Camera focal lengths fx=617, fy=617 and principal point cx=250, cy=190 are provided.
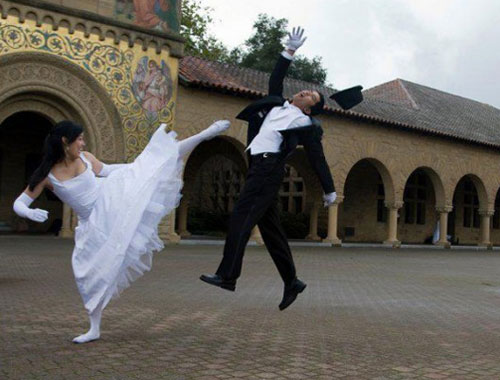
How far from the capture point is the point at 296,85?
26.2 m

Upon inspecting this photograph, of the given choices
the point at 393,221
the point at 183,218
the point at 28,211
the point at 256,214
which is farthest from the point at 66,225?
the point at 256,214

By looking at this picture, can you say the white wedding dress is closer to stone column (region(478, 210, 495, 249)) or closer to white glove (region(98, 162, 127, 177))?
white glove (region(98, 162, 127, 177))

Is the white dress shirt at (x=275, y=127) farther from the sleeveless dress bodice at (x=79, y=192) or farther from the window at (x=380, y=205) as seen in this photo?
the window at (x=380, y=205)

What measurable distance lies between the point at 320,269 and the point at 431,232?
70.7ft

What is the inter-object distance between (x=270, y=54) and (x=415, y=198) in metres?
17.5

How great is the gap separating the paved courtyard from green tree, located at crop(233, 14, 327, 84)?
116 ft

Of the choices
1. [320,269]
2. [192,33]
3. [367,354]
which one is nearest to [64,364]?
[367,354]

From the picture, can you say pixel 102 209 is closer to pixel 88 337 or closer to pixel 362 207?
pixel 88 337

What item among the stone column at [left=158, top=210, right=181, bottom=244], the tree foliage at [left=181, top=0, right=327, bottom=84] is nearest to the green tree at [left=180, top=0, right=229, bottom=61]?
the tree foliage at [left=181, top=0, right=327, bottom=84]

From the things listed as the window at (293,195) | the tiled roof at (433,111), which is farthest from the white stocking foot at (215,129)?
the window at (293,195)

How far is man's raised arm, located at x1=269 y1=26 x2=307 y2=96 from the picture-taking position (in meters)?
5.36

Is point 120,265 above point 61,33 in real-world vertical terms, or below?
below

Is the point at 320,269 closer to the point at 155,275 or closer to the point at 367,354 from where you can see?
the point at 155,275

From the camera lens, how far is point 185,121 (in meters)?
19.3
